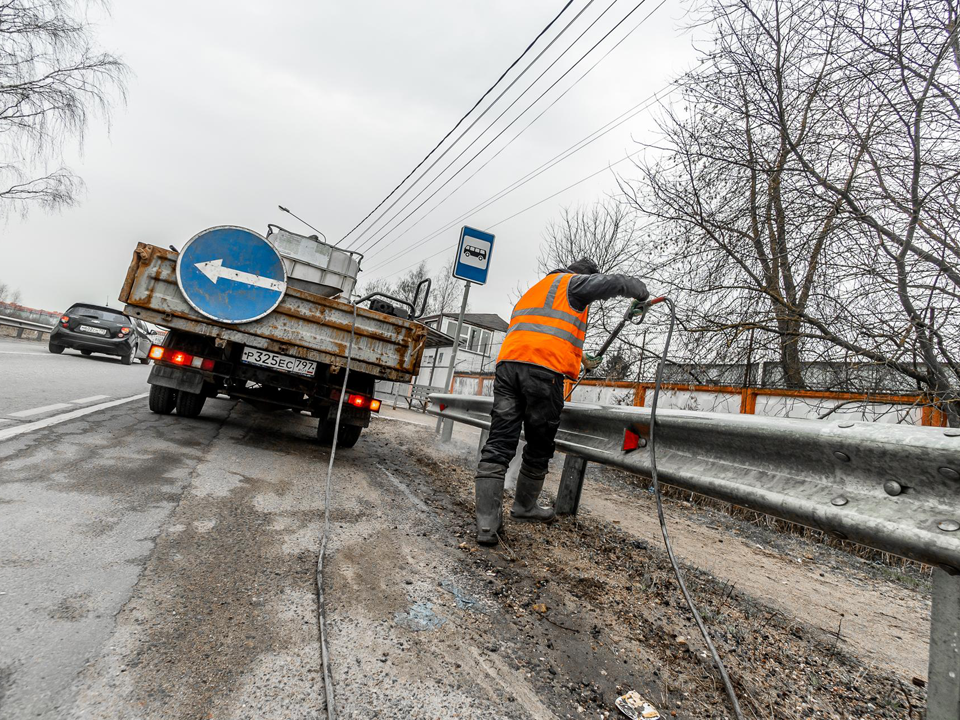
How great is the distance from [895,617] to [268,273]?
5.25m

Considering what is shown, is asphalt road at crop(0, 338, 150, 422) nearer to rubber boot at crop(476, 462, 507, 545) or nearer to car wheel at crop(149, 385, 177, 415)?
car wheel at crop(149, 385, 177, 415)

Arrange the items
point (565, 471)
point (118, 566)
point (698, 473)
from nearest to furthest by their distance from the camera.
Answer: point (118, 566) < point (698, 473) < point (565, 471)

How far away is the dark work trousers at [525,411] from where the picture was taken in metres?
3.19

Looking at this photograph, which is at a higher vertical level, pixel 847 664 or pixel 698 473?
pixel 698 473

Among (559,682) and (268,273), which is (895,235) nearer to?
(559,682)

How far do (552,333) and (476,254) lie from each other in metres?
4.28

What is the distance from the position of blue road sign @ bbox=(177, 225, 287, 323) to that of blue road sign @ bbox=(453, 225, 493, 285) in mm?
2773

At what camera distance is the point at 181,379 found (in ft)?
17.5

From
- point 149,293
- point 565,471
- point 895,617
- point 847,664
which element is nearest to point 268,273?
point 149,293

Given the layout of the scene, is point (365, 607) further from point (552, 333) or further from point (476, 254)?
point (476, 254)

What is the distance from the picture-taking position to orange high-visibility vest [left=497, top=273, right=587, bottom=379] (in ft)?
10.5

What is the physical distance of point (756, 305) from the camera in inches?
224

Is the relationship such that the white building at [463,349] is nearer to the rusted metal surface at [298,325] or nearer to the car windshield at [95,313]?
the car windshield at [95,313]

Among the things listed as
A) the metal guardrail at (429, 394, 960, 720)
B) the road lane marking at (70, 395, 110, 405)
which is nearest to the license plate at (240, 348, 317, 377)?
the road lane marking at (70, 395, 110, 405)
